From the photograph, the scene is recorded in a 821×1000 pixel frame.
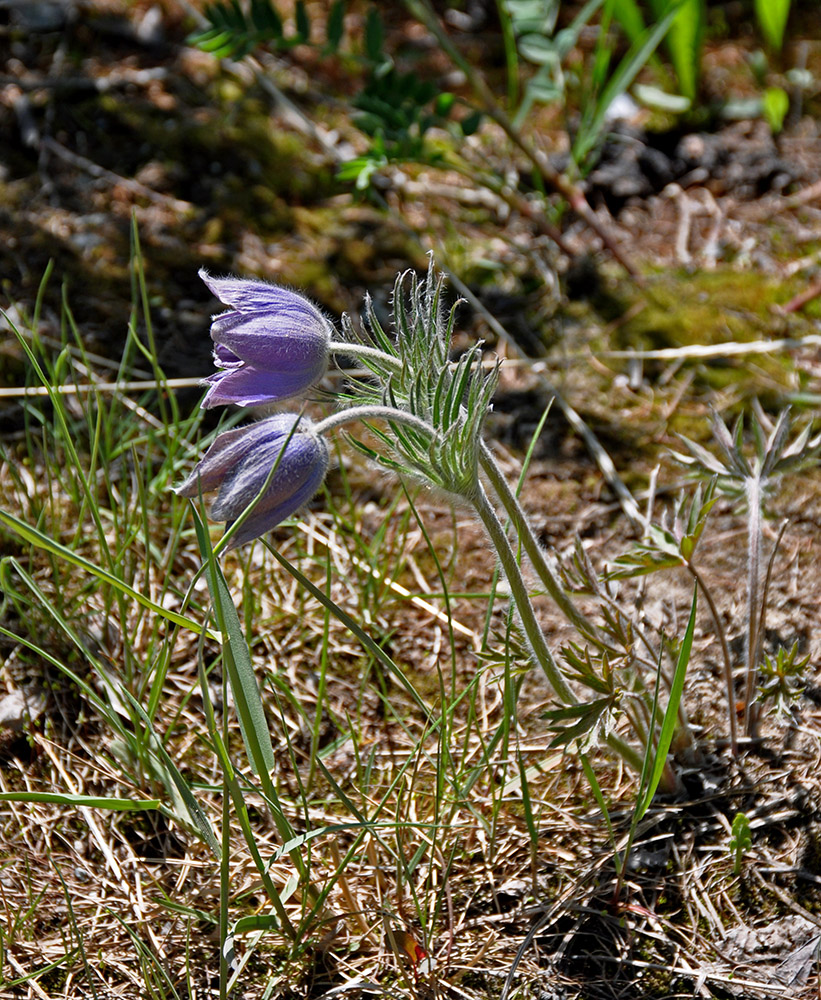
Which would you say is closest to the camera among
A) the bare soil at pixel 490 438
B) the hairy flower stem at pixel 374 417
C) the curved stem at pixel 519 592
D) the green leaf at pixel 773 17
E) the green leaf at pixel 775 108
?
the hairy flower stem at pixel 374 417

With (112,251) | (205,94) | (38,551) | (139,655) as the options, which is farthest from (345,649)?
(205,94)

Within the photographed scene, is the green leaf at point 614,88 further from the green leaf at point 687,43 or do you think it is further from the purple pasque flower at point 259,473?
the purple pasque flower at point 259,473

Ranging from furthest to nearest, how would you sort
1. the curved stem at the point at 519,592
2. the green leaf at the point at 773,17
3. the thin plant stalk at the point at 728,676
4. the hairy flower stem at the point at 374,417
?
1. the green leaf at the point at 773,17
2. the thin plant stalk at the point at 728,676
3. the curved stem at the point at 519,592
4. the hairy flower stem at the point at 374,417

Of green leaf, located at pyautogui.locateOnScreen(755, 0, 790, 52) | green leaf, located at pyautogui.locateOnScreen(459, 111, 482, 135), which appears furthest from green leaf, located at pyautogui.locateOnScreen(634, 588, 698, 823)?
green leaf, located at pyautogui.locateOnScreen(755, 0, 790, 52)

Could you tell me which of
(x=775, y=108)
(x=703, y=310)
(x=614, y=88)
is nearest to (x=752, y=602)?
(x=703, y=310)

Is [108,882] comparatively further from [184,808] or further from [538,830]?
[538,830]

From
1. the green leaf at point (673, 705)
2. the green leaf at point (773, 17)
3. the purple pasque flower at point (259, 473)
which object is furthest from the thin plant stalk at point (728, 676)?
the green leaf at point (773, 17)
